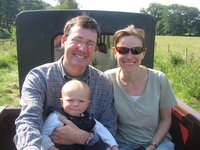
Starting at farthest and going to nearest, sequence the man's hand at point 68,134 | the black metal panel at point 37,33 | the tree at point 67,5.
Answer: the tree at point 67,5 < the black metal panel at point 37,33 < the man's hand at point 68,134

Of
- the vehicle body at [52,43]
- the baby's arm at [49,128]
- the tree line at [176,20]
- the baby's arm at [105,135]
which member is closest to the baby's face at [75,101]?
the baby's arm at [49,128]

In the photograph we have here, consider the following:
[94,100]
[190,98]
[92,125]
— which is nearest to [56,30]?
[94,100]

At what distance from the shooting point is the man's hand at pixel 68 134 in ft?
6.36

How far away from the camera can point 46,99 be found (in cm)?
212

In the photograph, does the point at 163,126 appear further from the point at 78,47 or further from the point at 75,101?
the point at 78,47

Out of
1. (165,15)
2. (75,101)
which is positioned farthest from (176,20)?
(75,101)

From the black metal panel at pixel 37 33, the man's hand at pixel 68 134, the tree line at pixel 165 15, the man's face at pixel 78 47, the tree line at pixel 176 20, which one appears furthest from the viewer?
the tree line at pixel 176 20

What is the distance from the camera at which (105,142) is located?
2045 mm

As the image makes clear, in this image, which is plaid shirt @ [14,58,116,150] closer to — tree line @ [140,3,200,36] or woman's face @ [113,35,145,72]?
woman's face @ [113,35,145,72]

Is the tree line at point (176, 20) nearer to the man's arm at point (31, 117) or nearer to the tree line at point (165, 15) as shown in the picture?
the tree line at point (165, 15)

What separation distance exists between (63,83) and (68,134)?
1.39 feet

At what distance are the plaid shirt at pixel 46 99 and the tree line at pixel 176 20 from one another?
75942 mm

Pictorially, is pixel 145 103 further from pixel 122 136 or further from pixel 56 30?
→ pixel 56 30

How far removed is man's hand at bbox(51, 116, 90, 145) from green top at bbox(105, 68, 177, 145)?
56 centimetres
